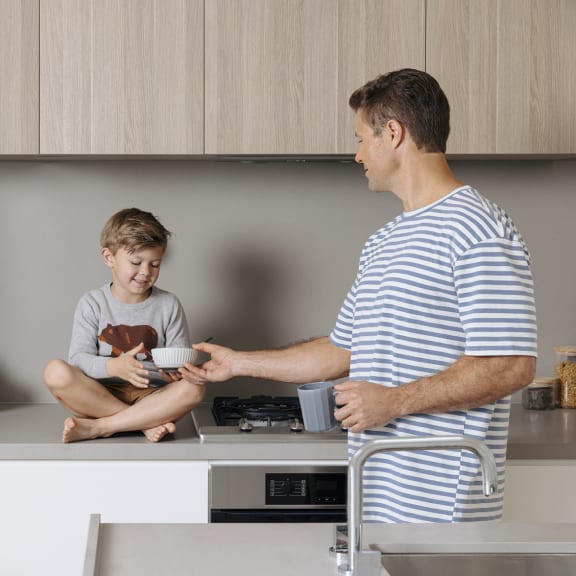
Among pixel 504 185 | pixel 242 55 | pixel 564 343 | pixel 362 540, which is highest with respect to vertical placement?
pixel 242 55

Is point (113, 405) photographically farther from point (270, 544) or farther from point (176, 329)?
point (270, 544)

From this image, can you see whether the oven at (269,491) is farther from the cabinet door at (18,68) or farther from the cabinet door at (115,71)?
the cabinet door at (18,68)

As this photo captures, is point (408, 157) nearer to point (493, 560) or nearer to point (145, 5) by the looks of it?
point (493, 560)

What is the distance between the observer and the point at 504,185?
2908 millimetres

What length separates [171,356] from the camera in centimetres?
227

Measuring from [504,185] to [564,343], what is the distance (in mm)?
529

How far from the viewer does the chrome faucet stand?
113cm

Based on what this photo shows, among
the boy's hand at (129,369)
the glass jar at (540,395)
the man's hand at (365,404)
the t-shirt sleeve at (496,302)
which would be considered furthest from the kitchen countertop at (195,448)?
the t-shirt sleeve at (496,302)

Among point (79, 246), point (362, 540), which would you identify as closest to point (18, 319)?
point (79, 246)

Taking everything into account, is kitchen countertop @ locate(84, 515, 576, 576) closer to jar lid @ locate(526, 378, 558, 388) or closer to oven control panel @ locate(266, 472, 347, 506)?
oven control panel @ locate(266, 472, 347, 506)

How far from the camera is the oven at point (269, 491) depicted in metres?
2.24

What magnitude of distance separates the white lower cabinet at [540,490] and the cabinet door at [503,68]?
84cm

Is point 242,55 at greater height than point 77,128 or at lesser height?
greater

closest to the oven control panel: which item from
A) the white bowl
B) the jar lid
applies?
the white bowl
